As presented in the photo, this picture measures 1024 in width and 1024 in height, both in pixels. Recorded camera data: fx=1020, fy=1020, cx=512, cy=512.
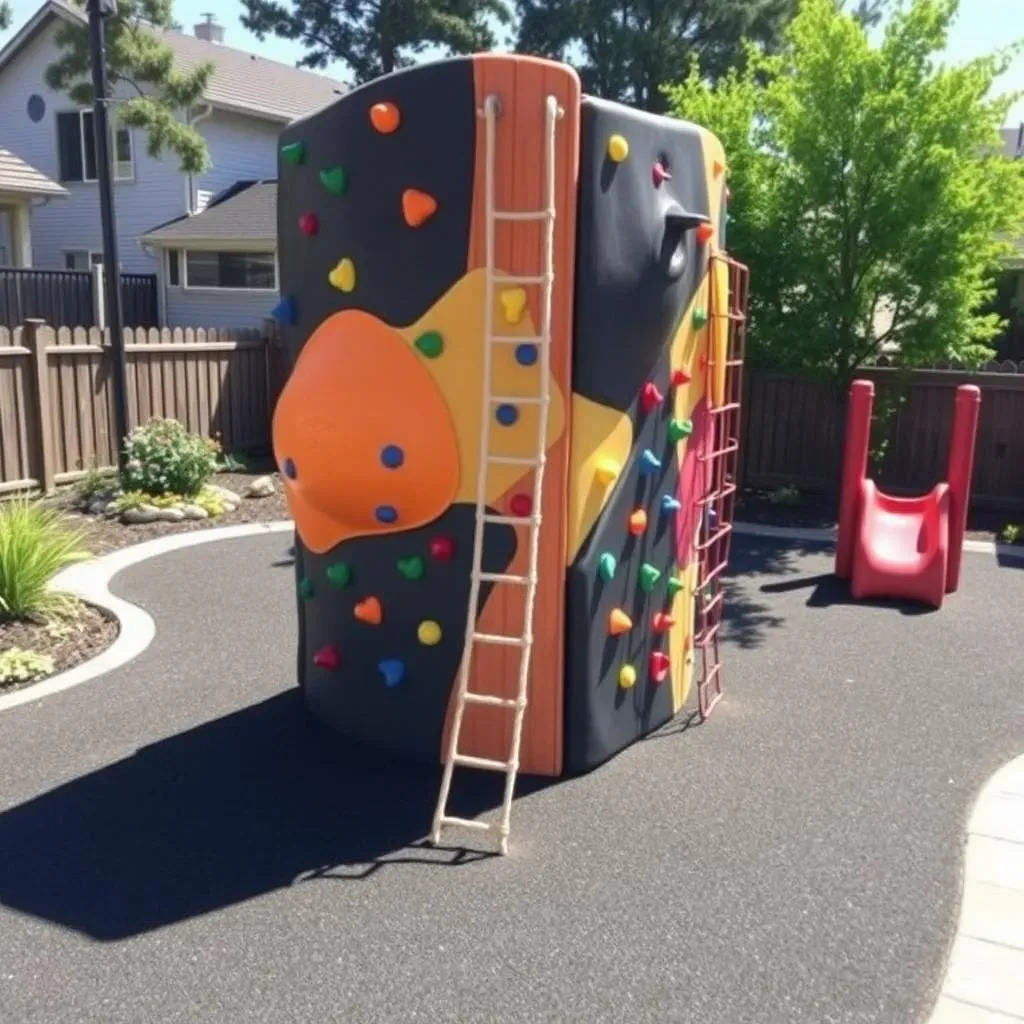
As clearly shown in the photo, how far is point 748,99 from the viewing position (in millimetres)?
11164

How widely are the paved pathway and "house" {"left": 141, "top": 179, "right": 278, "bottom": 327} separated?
1902 centimetres

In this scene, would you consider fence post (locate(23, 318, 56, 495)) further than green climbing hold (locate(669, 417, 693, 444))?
Yes

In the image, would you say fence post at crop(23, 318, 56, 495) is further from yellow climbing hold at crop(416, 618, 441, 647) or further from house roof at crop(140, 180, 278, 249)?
house roof at crop(140, 180, 278, 249)

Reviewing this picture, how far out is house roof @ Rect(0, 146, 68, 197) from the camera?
70.2 ft

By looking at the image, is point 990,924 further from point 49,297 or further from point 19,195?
point 19,195

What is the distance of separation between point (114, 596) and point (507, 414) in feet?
15.6

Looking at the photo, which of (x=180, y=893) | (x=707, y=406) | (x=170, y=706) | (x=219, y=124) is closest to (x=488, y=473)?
(x=707, y=406)

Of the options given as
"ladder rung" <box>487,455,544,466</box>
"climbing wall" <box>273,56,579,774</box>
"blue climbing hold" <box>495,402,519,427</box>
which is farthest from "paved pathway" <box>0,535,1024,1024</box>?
"blue climbing hold" <box>495,402,519,427</box>

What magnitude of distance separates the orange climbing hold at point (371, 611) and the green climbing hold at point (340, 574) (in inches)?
Result: 5.9

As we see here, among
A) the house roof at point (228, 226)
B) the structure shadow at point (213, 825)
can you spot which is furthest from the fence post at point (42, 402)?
the house roof at point (228, 226)

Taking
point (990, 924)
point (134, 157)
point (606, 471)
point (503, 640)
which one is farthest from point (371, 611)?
point (134, 157)

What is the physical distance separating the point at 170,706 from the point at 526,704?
2.30 m

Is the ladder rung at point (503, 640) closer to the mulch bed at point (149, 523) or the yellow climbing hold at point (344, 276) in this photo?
the yellow climbing hold at point (344, 276)

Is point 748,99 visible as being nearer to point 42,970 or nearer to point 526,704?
point 526,704
